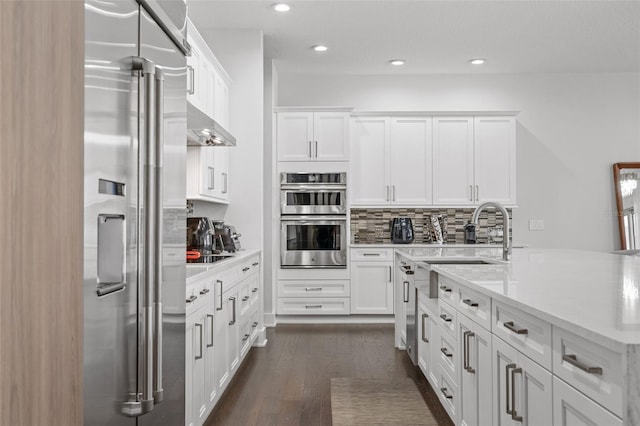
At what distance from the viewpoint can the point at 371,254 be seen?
5.95m

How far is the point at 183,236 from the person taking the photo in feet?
6.48

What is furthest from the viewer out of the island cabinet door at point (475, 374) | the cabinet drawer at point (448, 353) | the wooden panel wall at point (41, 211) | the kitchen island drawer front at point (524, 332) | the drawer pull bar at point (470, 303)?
the cabinet drawer at point (448, 353)

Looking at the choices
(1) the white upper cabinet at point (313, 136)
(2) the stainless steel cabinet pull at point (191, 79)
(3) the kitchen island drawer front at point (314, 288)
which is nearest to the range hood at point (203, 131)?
(2) the stainless steel cabinet pull at point (191, 79)

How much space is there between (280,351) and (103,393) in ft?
11.3

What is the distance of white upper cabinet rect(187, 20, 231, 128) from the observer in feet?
12.1

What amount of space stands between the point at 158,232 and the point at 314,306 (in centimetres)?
445

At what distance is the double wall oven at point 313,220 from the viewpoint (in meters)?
5.91

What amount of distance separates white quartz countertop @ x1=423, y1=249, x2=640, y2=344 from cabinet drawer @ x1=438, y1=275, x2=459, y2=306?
65 millimetres

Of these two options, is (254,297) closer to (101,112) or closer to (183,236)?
(183,236)

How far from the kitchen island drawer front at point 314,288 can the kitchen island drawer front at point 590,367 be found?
14.8 ft

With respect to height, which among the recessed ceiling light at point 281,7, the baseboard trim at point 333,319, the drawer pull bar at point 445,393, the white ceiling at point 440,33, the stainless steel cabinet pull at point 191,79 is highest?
the white ceiling at point 440,33

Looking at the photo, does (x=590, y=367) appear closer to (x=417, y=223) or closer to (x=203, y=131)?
(x=203, y=131)

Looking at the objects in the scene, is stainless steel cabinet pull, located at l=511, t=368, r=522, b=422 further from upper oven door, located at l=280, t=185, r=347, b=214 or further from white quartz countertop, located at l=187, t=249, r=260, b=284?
upper oven door, located at l=280, t=185, r=347, b=214

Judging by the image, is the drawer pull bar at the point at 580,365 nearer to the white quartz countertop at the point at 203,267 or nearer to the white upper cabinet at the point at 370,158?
the white quartz countertop at the point at 203,267
